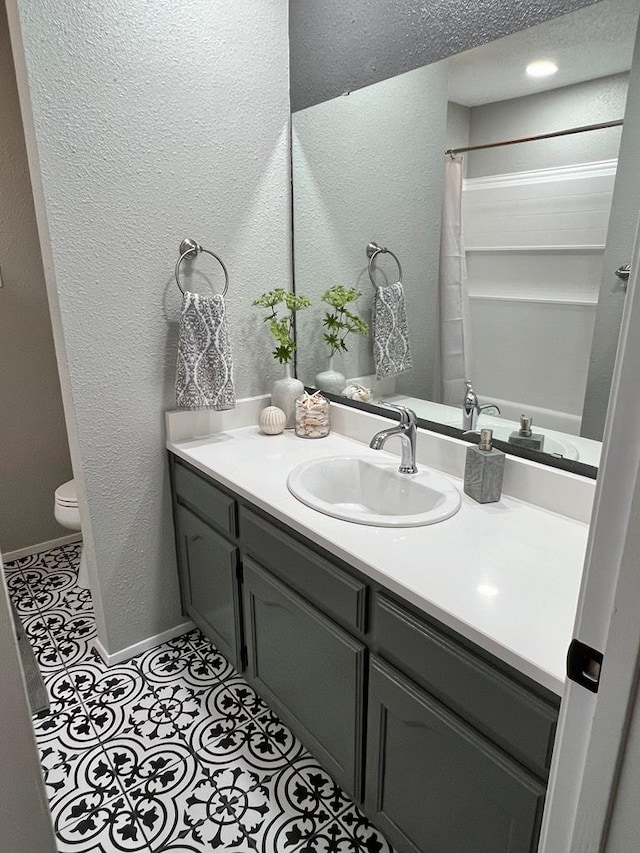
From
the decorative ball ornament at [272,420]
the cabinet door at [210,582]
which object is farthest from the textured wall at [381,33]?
the cabinet door at [210,582]

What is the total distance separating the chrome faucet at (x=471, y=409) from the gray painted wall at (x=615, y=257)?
0.96ft

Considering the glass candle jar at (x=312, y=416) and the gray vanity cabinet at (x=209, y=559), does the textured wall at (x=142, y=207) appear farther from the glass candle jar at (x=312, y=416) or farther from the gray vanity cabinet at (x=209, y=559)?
the glass candle jar at (x=312, y=416)

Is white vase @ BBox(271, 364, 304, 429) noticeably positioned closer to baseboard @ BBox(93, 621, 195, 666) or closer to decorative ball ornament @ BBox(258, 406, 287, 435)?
decorative ball ornament @ BBox(258, 406, 287, 435)

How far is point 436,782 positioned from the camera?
1.11 meters

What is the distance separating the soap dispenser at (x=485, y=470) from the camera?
1422mm

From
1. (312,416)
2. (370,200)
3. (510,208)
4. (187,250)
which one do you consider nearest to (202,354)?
(187,250)

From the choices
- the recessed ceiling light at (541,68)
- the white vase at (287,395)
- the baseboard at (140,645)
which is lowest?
the baseboard at (140,645)

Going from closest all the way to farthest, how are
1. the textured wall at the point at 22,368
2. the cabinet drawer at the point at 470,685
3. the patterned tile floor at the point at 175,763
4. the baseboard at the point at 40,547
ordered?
the cabinet drawer at the point at 470,685 < the patterned tile floor at the point at 175,763 < the textured wall at the point at 22,368 < the baseboard at the point at 40,547

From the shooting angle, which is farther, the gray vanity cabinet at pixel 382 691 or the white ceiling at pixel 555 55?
the white ceiling at pixel 555 55

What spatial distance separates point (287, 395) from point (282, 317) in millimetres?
298

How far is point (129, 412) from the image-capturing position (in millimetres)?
1818

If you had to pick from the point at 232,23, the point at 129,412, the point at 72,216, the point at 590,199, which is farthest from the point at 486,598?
the point at 232,23

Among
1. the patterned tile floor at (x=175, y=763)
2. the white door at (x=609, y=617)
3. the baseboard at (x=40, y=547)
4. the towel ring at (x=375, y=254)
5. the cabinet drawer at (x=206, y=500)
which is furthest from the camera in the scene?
the baseboard at (x=40, y=547)

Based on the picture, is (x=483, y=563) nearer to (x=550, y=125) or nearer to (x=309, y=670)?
(x=309, y=670)
